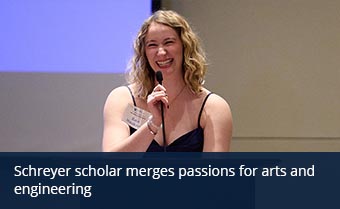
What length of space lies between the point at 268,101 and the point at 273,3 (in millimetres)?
509

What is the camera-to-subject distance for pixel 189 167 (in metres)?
1.47

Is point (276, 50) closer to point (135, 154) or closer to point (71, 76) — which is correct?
point (71, 76)

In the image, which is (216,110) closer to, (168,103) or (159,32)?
(168,103)

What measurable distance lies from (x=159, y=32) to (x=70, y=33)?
0.92 metres

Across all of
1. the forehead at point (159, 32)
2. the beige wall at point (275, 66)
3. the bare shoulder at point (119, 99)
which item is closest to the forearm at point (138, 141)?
the bare shoulder at point (119, 99)

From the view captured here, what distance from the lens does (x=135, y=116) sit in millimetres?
1831

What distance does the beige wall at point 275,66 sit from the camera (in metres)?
2.81

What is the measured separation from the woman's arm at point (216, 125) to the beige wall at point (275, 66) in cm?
89

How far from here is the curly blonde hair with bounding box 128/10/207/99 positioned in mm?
1886

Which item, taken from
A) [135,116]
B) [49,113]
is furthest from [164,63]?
[49,113]

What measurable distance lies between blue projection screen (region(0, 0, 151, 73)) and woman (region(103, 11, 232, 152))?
67 cm

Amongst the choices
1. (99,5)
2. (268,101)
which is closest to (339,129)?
(268,101)

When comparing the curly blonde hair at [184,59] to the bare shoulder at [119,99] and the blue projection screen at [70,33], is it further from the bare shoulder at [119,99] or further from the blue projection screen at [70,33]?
the blue projection screen at [70,33]

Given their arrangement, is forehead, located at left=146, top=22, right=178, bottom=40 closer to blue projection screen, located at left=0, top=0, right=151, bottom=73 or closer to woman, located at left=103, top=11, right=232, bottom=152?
woman, located at left=103, top=11, right=232, bottom=152
